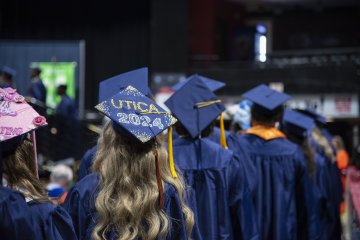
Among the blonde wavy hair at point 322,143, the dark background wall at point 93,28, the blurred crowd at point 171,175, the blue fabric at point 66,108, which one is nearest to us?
the blurred crowd at point 171,175

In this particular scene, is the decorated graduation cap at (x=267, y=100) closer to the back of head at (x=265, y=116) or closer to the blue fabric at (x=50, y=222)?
the back of head at (x=265, y=116)

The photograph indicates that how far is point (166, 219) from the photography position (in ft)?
8.96

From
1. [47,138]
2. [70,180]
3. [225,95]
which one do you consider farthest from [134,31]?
[70,180]

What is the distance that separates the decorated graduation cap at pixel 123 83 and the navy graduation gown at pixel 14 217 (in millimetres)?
997

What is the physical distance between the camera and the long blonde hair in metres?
2.39

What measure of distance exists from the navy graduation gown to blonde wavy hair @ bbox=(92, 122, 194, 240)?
1.57 feet

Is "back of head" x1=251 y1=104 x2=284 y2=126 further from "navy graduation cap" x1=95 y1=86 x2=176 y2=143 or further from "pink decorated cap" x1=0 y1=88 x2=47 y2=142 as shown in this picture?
"pink decorated cap" x1=0 y1=88 x2=47 y2=142

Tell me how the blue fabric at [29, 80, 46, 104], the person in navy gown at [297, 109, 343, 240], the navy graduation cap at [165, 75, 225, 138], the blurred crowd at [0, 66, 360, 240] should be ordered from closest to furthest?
the blurred crowd at [0, 66, 360, 240] < the navy graduation cap at [165, 75, 225, 138] < the person in navy gown at [297, 109, 343, 240] < the blue fabric at [29, 80, 46, 104]

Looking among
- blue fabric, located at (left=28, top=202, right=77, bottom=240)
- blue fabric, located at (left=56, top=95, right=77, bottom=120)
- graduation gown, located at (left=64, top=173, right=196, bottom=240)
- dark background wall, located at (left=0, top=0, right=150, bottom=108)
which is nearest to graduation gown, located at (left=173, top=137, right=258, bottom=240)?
graduation gown, located at (left=64, top=173, right=196, bottom=240)

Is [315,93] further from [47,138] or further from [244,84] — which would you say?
[47,138]

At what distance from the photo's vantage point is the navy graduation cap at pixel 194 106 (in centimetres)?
402

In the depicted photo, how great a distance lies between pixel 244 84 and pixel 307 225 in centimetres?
1120

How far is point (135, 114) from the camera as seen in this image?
280cm

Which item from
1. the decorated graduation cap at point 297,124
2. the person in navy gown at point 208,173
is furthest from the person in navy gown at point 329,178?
the person in navy gown at point 208,173
